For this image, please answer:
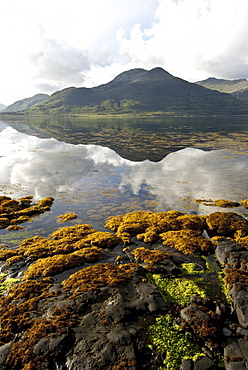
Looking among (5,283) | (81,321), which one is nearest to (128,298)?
(81,321)

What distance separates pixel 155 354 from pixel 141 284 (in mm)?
4888

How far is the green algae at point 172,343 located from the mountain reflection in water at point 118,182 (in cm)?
1357

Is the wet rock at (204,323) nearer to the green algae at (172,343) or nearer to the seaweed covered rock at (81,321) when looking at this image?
the green algae at (172,343)

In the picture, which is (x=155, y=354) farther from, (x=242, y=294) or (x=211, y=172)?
(x=211, y=172)

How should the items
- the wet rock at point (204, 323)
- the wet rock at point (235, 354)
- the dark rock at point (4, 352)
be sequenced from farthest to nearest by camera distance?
1. the wet rock at point (204, 323)
2. the dark rock at point (4, 352)
3. the wet rock at point (235, 354)

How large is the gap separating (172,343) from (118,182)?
1193 inches

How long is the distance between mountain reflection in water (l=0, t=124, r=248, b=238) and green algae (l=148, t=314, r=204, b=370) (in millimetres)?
13569

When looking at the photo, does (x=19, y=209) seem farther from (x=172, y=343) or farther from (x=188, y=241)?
(x=172, y=343)

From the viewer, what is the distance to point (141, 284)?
15672mm

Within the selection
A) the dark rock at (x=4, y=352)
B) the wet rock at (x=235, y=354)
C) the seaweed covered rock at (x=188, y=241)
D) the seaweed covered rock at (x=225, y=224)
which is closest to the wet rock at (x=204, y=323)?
the wet rock at (x=235, y=354)

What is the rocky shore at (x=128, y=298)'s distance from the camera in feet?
35.1

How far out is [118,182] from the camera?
4044 cm

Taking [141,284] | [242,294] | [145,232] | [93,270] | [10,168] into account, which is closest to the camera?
[242,294]

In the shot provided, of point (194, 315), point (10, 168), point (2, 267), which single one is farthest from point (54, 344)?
point (10, 168)
